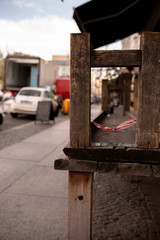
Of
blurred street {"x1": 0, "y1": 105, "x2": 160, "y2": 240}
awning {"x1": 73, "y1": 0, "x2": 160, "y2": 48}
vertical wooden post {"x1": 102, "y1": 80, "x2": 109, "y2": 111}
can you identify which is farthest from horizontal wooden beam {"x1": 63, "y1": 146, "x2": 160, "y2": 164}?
vertical wooden post {"x1": 102, "y1": 80, "x2": 109, "y2": 111}

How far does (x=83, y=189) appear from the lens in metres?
1.97

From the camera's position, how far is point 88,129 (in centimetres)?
193

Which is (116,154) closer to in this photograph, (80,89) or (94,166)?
(94,166)

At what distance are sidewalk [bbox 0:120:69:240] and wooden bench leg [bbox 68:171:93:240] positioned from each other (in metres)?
0.75

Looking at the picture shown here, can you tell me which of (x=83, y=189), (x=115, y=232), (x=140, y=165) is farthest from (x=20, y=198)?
(x=140, y=165)

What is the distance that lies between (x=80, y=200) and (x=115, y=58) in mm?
1091

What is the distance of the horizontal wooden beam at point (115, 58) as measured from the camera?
1851 millimetres

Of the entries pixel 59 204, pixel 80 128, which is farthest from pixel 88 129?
pixel 59 204

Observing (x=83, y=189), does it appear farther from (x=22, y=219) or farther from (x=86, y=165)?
(x=22, y=219)

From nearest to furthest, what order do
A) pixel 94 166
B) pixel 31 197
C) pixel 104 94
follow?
pixel 94 166 → pixel 31 197 → pixel 104 94

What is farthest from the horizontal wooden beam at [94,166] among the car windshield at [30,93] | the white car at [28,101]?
the car windshield at [30,93]

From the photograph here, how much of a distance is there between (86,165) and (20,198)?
1937 millimetres

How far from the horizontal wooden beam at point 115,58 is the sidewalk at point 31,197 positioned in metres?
1.77

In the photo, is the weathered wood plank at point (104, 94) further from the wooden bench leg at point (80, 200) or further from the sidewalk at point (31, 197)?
the wooden bench leg at point (80, 200)
